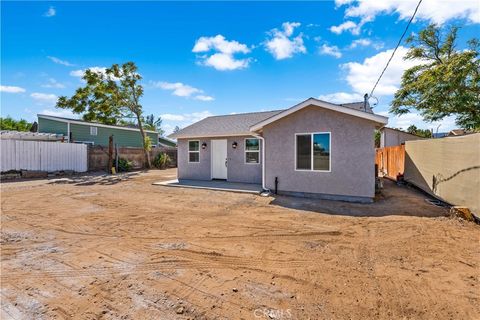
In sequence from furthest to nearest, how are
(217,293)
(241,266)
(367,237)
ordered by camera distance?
(367,237) < (241,266) < (217,293)

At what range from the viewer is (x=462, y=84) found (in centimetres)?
1447

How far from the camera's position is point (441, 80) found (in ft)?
48.4

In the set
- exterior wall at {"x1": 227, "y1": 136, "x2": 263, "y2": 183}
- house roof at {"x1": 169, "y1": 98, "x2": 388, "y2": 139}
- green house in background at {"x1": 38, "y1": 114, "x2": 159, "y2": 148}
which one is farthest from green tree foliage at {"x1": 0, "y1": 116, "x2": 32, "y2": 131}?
exterior wall at {"x1": 227, "y1": 136, "x2": 263, "y2": 183}

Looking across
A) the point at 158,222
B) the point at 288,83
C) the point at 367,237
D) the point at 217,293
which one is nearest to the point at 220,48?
the point at 288,83

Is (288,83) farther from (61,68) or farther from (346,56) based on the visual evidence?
(61,68)

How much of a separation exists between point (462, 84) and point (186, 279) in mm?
18940

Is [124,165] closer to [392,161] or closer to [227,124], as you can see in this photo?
[227,124]

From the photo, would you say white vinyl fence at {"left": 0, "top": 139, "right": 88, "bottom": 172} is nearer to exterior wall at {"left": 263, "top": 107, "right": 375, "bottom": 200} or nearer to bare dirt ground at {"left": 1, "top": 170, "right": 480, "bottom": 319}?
bare dirt ground at {"left": 1, "top": 170, "right": 480, "bottom": 319}

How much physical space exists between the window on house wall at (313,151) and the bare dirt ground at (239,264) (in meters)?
1.93

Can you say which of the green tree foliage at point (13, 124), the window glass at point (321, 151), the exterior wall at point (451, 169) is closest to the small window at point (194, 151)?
the window glass at point (321, 151)

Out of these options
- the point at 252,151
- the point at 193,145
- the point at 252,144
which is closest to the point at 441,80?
the point at 252,144

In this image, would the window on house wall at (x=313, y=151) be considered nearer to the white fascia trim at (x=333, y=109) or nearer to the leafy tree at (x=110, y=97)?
the white fascia trim at (x=333, y=109)

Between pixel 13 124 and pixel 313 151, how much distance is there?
39.4 m

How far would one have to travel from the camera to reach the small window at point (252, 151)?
1155cm
